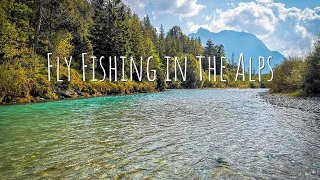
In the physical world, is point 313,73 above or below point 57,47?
below

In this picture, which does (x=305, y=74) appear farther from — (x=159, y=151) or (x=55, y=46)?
(x=159, y=151)

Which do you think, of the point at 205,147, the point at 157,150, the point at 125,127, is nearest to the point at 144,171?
the point at 157,150

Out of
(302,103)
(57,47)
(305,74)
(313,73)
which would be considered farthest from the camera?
(305,74)

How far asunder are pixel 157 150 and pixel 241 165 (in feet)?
9.69

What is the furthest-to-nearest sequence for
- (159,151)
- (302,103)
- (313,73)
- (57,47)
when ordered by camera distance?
(313,73) → (57,47) → (302,103) → (159,151)

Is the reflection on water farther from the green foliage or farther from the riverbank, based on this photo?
the green foliage

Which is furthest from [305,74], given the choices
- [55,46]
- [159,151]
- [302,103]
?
[159,151]

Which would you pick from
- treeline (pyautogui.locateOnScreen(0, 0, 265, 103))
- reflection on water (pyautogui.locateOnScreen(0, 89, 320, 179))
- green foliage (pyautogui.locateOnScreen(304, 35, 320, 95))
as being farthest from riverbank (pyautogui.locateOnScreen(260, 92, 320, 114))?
treeline (pyautogui.locateOnScreen(0, 0, 265, 103))

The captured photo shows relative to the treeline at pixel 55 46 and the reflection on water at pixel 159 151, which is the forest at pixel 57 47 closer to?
the treeline at pixel 55 46

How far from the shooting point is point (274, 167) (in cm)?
729

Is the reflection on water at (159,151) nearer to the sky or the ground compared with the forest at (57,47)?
nearer to the ground

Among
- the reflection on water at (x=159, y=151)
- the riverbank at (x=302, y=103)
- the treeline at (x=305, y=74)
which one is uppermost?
the treeline at (x=305, y=74)

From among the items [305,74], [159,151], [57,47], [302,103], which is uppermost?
[57,47]

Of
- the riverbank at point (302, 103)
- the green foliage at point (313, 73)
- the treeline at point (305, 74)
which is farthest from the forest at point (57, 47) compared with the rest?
→ the riverbank at point (302, 103)
